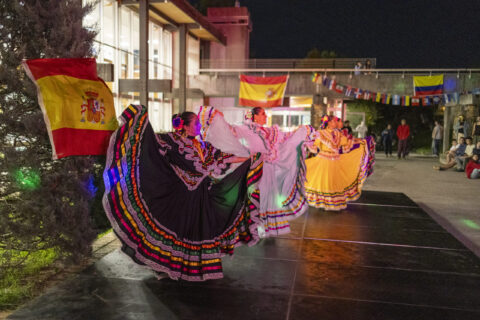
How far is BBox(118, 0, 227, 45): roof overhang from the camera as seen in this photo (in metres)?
13.7

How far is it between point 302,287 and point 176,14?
13243 mm

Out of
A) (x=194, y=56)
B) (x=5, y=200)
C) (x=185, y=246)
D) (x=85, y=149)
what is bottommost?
(x=185, y=246)

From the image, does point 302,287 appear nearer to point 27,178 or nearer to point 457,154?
point 27,178

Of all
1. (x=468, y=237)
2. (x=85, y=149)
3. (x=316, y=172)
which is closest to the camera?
(x=85, y=149)

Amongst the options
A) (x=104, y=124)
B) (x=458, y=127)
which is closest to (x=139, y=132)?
(x=104, y=124)

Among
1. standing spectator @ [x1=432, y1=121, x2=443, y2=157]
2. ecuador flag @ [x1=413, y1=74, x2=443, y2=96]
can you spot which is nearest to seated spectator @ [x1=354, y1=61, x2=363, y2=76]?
ecuador flag @ [x1=413, y1=74, x2=443, y2=96]

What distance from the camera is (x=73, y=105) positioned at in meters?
3.49

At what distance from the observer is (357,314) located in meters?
3.21

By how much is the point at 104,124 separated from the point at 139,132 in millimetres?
343

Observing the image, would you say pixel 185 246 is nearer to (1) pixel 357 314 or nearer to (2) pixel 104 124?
(2) pixel 104 124

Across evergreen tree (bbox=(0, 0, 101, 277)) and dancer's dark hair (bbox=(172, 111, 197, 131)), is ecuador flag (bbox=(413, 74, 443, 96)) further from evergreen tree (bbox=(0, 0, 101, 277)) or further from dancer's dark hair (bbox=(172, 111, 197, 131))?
evergreen tree (bbox=(0, 0, 101, 277))

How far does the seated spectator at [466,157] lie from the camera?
1315 centimetres

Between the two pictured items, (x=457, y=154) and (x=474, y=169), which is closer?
(x=474, y=169)

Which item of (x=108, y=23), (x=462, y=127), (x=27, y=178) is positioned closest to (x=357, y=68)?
(x=462, y=127)
